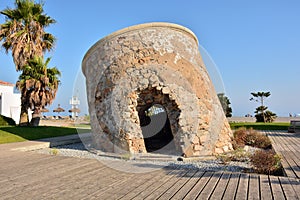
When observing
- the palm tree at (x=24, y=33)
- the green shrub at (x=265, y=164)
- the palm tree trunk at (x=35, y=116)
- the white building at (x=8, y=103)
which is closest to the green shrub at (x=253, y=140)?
the green shrub at (x=265, y=164)

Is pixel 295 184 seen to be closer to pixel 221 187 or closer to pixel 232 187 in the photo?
pixel 232 187

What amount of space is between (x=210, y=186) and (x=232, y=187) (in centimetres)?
38

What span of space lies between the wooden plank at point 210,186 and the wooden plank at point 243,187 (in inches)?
16.6

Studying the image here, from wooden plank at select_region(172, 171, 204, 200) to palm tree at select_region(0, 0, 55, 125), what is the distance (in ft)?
50.9

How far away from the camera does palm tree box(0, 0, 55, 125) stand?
689 inches

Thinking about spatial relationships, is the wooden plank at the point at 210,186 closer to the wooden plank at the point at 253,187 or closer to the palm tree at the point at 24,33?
the wooden plank at the point at 253,187

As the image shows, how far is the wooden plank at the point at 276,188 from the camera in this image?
3.68 metres

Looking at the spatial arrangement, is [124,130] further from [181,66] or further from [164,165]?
[181,66]

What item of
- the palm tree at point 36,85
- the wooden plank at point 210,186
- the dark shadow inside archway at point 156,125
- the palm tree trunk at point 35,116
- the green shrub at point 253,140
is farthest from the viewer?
the palm tree trunk at point 35,116

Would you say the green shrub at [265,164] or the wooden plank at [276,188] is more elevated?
the green shrub at [265,164]

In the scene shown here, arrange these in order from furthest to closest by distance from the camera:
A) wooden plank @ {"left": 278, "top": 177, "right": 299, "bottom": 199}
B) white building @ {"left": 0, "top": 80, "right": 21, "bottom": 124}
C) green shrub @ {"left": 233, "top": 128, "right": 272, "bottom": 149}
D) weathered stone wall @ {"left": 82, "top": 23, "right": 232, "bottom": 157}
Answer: white building @ {"left": 0, "top": 80, "right": 21, "bottom": 124} → green shrub @ {"left": 233, "top": 128, "right": 272, "bottom": 149} → weathered stone wall @ {"left": 82, "top": 23, "right": 232, "bottom": 157} → wooden plank @ {"left": 278, "top": 177, "right": 299, "bottom": 199}

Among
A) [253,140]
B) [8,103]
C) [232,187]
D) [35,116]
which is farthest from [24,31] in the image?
[232,187]

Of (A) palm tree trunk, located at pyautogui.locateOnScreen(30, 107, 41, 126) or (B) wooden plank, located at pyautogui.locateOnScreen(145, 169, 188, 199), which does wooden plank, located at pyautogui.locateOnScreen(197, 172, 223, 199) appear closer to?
(B) wooden plank, located at pyautogui.locateOnScreen(145, 169, 188, 199)

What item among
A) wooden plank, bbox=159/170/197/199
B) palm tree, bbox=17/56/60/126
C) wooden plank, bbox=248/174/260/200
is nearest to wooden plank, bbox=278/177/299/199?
wooden plank, bbox=248/174/260/200
